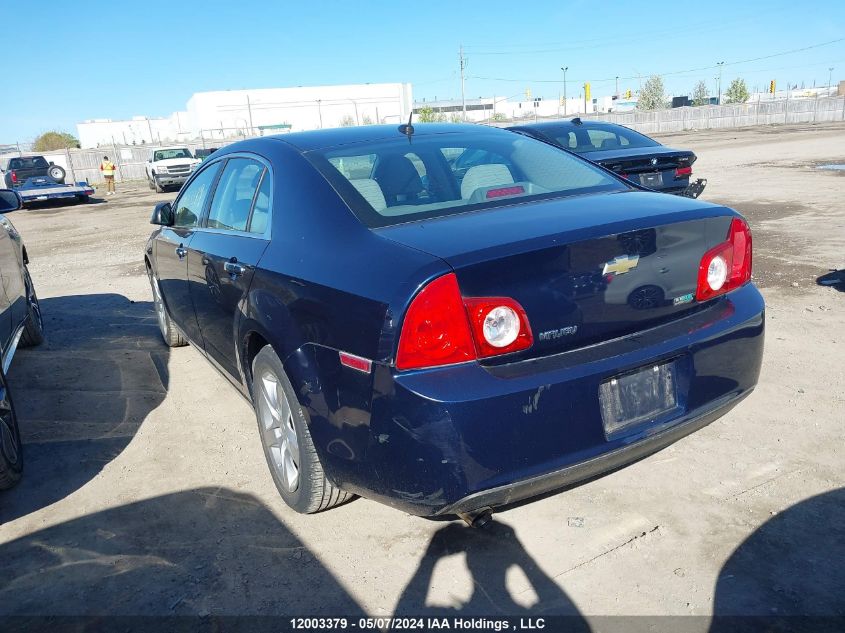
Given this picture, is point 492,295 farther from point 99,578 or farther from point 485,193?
point 99,578

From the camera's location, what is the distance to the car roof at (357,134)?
333 cm

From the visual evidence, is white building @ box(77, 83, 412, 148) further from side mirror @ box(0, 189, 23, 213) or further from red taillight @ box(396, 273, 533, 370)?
red taillight @ box(396, 273, 533, 370)

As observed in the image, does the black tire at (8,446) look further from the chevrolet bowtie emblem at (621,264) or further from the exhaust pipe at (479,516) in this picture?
the chevrolet bowtie emblem at (621,264)

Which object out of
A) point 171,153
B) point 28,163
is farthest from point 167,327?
point 171,153

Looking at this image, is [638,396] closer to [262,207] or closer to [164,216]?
[262,207]

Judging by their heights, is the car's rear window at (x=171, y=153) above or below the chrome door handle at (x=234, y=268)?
below

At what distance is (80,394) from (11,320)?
0.67m

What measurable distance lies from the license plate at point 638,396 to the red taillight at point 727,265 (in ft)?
1.32

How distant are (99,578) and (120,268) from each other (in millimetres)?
8031

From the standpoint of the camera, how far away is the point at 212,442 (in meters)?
3.97

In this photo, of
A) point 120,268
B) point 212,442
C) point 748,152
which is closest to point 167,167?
point 120,268

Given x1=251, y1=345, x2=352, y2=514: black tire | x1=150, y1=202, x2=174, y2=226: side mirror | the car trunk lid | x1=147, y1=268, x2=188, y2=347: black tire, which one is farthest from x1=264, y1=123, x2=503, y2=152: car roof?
x1=147, y1=268, x2=188, y2=347: black tire

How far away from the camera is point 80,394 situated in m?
4.82

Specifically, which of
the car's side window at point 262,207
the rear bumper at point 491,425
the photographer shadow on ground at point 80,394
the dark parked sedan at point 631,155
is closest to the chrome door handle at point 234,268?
the car's side window at point 262,207
